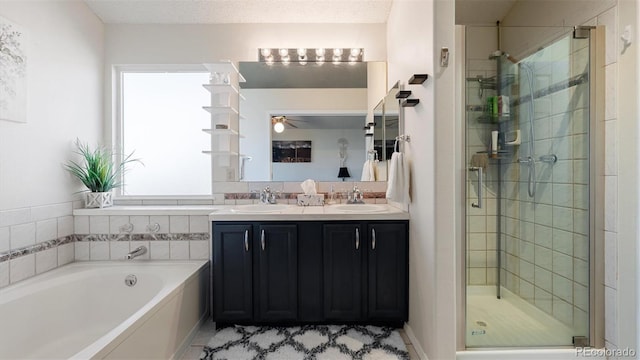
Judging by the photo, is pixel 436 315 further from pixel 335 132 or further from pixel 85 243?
pixel 85 243

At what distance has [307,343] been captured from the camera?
1.93 meters

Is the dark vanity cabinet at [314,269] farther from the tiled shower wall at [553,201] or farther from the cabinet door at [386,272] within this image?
the tiled shower wall at [553,201]

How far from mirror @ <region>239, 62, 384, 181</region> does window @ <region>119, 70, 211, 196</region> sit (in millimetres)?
447

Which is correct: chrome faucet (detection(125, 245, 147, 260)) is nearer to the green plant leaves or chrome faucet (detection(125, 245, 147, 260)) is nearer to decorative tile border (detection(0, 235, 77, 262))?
decorative tile border (detection(0, 235, 77, 262))

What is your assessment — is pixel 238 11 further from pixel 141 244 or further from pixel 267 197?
pixel 141 244

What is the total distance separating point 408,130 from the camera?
2098 mm

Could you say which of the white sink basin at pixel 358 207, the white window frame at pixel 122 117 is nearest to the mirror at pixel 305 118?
the white sink basin at pixel 358 207

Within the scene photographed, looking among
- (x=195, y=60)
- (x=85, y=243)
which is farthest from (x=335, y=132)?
(x=85, y=243)

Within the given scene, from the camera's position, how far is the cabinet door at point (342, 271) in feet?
6.82

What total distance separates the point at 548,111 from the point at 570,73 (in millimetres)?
262

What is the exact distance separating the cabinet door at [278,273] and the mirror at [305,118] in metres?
0.73

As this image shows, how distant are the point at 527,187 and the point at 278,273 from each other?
6.50 ft

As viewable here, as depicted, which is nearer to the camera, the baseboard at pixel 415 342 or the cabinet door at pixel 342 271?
the baseboard at pixel 415 342

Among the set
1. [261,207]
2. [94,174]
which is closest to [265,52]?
[261,207]
